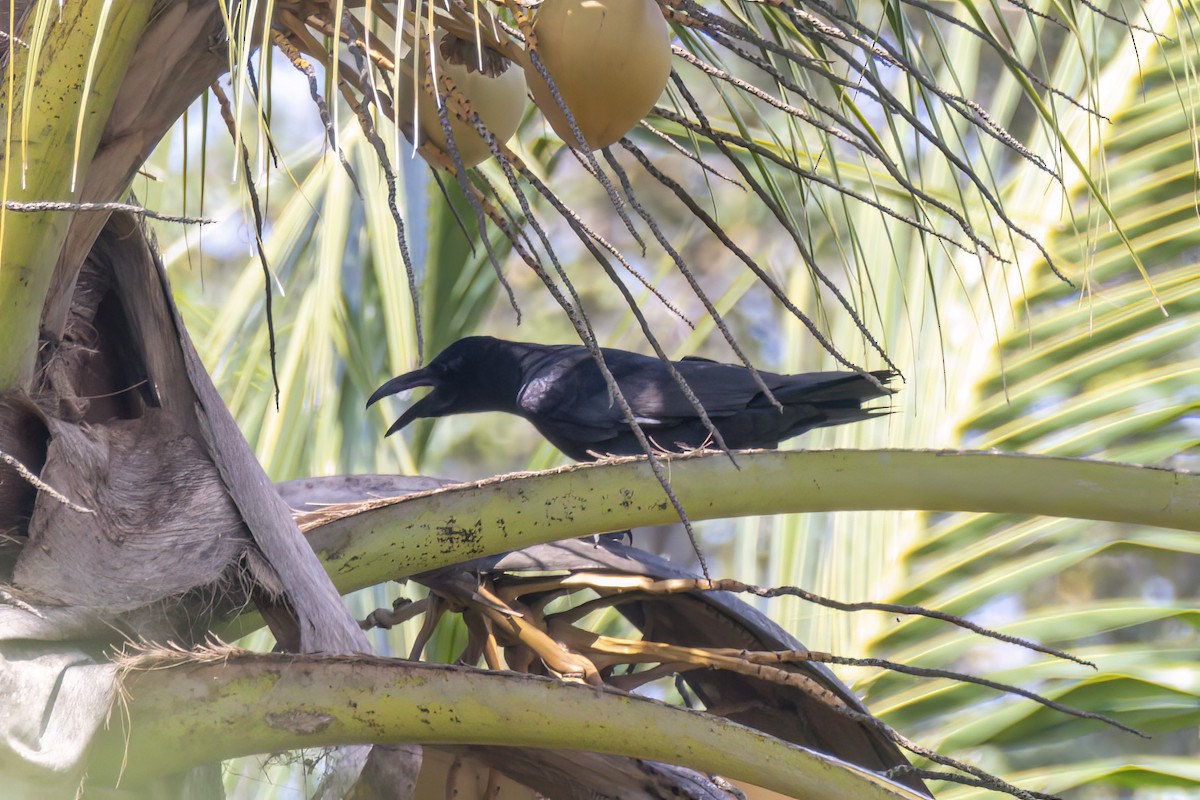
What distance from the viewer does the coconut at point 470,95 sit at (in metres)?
0.78

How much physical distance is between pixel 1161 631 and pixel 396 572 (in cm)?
155

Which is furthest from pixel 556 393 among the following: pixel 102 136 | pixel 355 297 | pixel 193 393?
pixel 102 136

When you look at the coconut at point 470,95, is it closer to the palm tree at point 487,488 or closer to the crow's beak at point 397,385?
the palm tree at point 487,488

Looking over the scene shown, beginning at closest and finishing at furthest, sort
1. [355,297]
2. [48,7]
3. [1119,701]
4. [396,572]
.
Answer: [48,7], [396,572], [1119,701], [355,297]

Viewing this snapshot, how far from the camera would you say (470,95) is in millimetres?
897

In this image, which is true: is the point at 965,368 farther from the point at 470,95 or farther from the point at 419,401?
the point at 470,95

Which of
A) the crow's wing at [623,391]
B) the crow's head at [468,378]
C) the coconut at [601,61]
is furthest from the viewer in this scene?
the crow's head at [468,378]

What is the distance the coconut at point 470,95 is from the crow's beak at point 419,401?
828mm

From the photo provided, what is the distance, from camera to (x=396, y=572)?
1031 millimetres

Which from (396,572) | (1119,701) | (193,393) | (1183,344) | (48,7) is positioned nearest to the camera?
(48,7)

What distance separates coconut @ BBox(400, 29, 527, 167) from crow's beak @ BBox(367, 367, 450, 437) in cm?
83

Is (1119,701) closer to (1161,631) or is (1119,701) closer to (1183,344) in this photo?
(1183,344)

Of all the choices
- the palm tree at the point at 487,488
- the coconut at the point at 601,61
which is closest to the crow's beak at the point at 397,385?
the palm tree at the point at 487,488

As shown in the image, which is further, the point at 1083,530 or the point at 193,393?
the point at 1083,530
